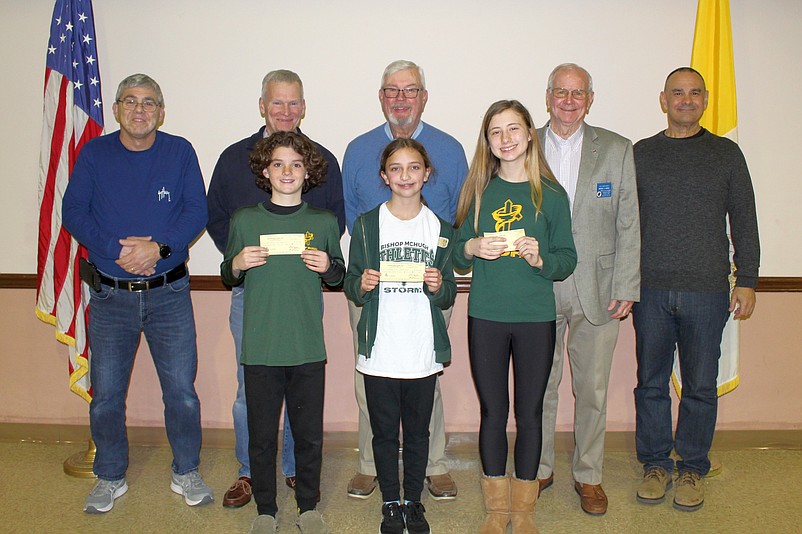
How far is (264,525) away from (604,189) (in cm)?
219

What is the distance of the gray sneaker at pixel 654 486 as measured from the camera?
3365 millimetres

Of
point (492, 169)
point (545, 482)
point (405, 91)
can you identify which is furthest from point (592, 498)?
point (405, 91)

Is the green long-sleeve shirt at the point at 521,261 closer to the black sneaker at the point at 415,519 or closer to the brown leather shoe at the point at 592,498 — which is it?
the black sneaker at the point at 415,519

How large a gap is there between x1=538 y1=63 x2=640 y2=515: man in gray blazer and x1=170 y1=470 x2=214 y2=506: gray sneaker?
1.90 meters

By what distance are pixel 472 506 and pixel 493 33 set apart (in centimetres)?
265

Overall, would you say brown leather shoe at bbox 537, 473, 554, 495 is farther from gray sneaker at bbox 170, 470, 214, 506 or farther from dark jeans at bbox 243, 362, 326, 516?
gray sneaker at bbox 170, 470, 214, 506

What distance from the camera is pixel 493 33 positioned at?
3.91 meters

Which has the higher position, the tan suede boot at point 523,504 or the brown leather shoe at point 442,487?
the tan suede boot at point 523,504

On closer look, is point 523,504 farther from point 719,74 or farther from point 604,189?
point 719,74

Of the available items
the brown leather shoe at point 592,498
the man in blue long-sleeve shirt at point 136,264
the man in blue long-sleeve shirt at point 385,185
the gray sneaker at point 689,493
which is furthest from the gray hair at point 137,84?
the gray sneaker at point 689,493

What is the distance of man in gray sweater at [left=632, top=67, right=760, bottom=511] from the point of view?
10.9ft

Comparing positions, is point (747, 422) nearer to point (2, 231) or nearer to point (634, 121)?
point (634, 121)

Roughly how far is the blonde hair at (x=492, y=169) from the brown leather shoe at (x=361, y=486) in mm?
1460

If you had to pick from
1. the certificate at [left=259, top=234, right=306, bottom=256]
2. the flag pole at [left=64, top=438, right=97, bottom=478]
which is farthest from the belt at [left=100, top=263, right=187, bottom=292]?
the flag pole at [left=64, top=438, right=97, bottom=478]
